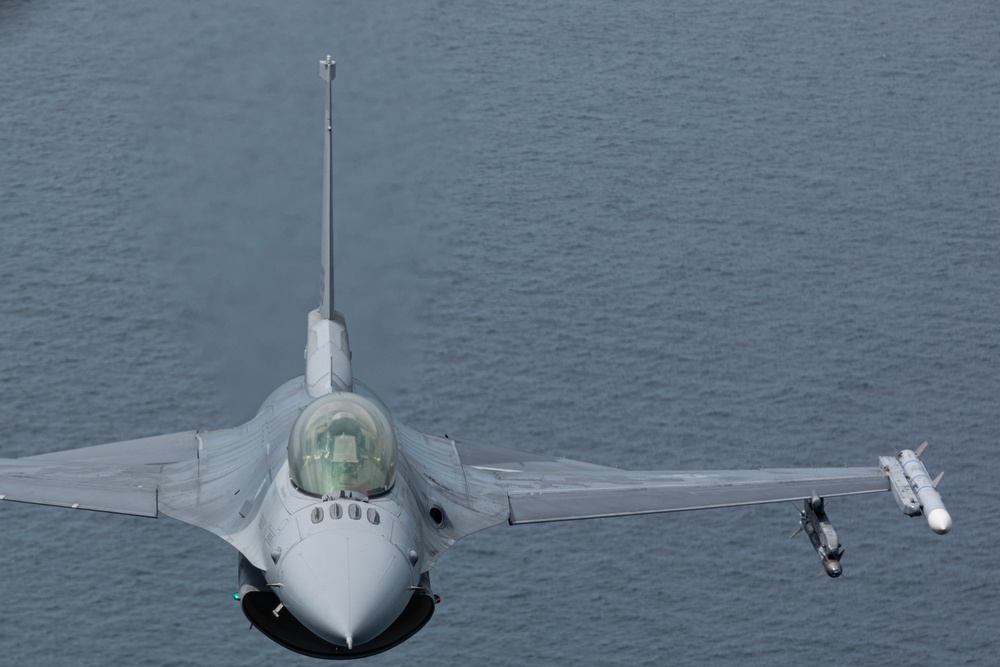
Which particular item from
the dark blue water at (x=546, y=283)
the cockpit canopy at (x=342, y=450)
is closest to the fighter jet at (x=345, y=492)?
the cockpit canopy at (x=342, y=450)

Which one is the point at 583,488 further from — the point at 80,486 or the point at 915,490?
the point at 80,486

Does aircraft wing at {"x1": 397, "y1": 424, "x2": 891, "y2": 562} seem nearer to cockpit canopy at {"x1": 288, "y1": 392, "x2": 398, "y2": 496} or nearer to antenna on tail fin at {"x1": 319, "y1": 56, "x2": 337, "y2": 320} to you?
cockpit canopy at {"x1": 288, "y1": 392, "x2": 398, "y2": 496}

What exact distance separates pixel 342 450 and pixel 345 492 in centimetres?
116

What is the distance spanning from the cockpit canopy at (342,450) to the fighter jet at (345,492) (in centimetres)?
4

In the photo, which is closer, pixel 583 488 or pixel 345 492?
pixel 345 492

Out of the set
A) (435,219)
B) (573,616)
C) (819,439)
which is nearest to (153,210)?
(435,219)

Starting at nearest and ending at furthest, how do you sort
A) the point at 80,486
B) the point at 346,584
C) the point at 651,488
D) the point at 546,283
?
the point at 346,584 → the point at 80,486 → the point at 651,488 → the point at 546,283

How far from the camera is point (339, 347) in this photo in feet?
182

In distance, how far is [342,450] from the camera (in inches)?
1838

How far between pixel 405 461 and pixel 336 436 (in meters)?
3.43

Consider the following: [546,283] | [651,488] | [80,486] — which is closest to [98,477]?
[80,486]

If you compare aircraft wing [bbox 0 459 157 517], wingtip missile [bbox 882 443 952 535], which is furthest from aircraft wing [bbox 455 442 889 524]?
aircraft wing [bbox 0 459 157 517]

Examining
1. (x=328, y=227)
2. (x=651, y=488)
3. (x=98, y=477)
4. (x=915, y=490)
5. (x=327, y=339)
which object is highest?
(x=328, y=227)

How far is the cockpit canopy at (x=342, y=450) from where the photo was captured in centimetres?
4653
